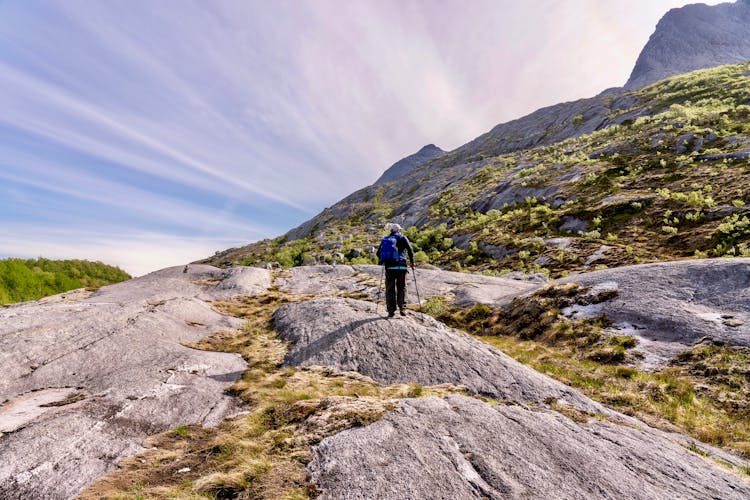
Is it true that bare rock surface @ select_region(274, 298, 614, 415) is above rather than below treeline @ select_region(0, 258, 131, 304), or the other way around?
below

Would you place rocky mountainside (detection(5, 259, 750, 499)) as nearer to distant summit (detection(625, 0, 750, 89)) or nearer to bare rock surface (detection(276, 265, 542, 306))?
bare rock surface (detection(276, 265, 542, 306))

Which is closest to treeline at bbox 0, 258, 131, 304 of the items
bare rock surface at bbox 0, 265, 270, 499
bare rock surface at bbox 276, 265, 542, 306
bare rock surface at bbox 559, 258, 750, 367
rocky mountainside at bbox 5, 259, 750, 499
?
bare rock surface at bbox 0, 265, 270, 499

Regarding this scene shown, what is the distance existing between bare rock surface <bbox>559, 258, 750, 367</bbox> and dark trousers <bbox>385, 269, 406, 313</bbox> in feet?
29.2

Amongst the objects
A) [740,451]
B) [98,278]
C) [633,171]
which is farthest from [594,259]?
[98,278]

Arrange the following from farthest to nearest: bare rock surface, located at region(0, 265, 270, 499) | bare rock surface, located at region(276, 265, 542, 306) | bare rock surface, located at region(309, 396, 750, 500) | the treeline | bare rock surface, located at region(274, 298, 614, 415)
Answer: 1. bare rock surface, located at region(276, 265, 542, 306)
2. the treeline
3. bare rock surface, located at region(274, 298, 614, 415)
4. bare rock surface, located at region(0, 265, 270, 499)
5. bare rock surface, located at region(309, 396, 750, 500)

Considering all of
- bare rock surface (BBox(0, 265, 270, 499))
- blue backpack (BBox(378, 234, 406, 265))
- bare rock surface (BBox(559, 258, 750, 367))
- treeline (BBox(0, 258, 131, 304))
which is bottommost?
bare rock surface (BBox(559, 258, 750, 367))

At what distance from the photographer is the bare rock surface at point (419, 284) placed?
20.7 m

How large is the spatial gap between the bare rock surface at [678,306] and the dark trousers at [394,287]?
8.90m

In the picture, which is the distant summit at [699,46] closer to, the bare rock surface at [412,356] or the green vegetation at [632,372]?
the green vegetation at [632,372]

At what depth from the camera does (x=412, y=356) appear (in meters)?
10.8

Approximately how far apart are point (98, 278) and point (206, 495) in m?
28.7

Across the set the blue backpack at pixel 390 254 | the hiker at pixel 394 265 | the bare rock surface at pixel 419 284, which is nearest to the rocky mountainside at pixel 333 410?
the hiker at pixel 394 265

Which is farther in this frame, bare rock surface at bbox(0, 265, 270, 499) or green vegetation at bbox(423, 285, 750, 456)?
green vegetation at bbox(423, 285, 750, 456)

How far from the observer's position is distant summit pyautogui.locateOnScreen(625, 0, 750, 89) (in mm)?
165375
